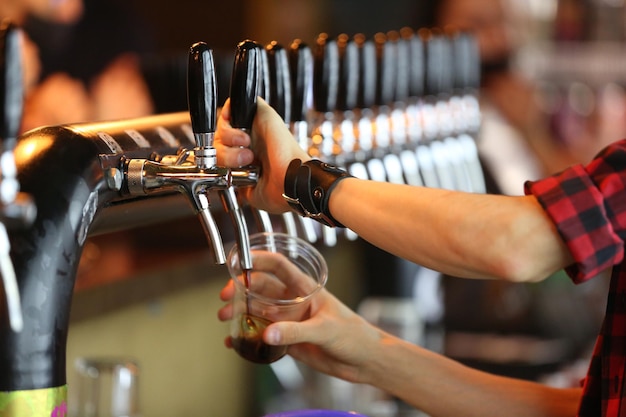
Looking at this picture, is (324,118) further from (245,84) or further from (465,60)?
(465,60)

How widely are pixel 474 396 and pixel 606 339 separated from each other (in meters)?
0.33

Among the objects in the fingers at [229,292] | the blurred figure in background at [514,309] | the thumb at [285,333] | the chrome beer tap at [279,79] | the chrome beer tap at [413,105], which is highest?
the chrome beer tap at [279,79]

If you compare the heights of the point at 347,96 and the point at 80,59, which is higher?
the point at 347,96

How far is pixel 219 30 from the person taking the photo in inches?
192

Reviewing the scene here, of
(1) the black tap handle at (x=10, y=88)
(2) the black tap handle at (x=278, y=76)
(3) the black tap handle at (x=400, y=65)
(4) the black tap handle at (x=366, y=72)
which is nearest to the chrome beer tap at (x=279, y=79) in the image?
(2) the black tap handle at (x=278, y=76)

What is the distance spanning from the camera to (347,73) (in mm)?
1829

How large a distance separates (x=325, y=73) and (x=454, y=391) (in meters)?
0.59

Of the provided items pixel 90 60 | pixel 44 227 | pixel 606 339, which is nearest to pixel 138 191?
pixel 44 227

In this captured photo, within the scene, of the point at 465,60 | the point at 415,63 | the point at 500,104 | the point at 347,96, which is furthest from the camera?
the point at 500,104

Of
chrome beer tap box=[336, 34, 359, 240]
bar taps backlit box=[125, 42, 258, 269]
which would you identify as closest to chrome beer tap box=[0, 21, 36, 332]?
bar taps backlit box=[125, 42, 258, 269]

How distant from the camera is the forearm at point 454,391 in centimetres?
159

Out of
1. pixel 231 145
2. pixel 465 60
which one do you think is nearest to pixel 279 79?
pixel 231 145

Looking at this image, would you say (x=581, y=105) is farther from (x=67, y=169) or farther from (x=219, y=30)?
(x=67, y=169)

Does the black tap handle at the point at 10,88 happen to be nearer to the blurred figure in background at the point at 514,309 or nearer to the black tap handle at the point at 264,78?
the black tap handle at the point at 264,78
